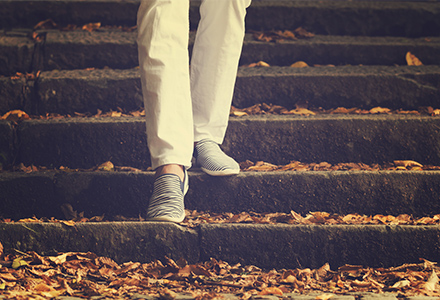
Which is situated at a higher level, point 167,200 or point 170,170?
point 170,170

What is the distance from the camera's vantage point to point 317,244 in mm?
2443

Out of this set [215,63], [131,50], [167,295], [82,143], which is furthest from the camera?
[131,50]

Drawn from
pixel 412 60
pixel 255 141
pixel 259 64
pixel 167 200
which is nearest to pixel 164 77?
pixel 167 200

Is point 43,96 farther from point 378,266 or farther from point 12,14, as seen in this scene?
point 378,266

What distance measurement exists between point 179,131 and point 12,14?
2.48 m

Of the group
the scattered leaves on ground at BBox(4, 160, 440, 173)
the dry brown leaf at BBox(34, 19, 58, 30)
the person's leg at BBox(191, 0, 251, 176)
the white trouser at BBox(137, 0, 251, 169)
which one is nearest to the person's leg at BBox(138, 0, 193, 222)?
the white trouser at BBox(137, 0, 251, 169)

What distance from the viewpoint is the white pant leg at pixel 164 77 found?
8.14 ft

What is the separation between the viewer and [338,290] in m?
2.17

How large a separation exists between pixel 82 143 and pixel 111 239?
0.83 metres

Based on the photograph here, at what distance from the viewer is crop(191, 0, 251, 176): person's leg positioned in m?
2.89

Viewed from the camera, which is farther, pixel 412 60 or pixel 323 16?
pixel 323 16

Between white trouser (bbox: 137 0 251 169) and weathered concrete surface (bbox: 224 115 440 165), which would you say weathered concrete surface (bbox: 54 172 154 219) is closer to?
white trouser (bbox: 137 0 251 169)

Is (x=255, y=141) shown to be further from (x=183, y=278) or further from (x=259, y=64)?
(x=183, y=278)

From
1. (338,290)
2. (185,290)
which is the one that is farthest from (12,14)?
(338,290)
